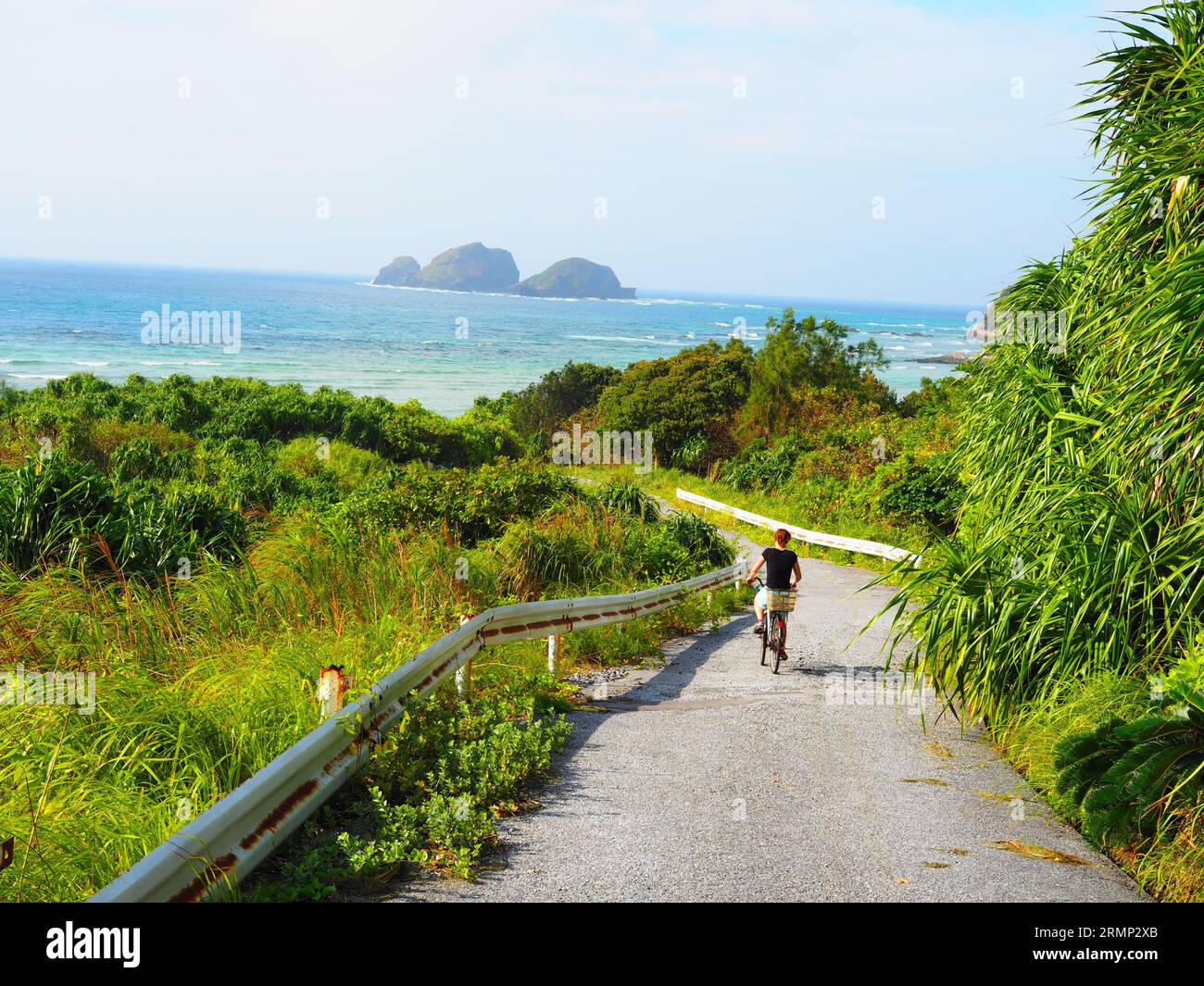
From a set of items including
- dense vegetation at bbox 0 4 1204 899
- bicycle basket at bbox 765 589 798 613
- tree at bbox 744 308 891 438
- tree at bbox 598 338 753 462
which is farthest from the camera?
tree at bbox 598 338 753 462

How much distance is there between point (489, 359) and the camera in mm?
146375

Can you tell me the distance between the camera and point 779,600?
12.4m

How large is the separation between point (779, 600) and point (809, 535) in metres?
17.2

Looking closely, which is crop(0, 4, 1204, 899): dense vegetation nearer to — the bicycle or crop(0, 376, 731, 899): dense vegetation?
crop(0, 376, 731, 899): dense vegetation

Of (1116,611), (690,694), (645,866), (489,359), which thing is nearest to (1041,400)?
(1116,611)

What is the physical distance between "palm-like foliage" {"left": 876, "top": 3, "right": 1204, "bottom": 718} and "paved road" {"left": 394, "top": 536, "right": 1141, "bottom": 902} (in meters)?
0.98

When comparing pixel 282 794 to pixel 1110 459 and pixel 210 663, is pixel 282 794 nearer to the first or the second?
pixel 210 663

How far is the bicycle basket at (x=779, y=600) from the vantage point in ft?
40.5

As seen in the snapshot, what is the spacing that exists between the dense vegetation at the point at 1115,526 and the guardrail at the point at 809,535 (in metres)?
10.0

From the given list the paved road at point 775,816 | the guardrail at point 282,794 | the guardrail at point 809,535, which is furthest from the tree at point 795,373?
the guardrail at point 282,794

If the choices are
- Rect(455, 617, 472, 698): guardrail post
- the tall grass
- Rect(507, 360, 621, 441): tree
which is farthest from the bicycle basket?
Rect(507, 360, 621, 441): tree

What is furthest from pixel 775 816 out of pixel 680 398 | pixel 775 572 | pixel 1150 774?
pixel 680 398

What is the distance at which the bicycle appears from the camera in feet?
40.0

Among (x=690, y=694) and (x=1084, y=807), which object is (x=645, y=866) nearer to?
(x=1084, y=807)
